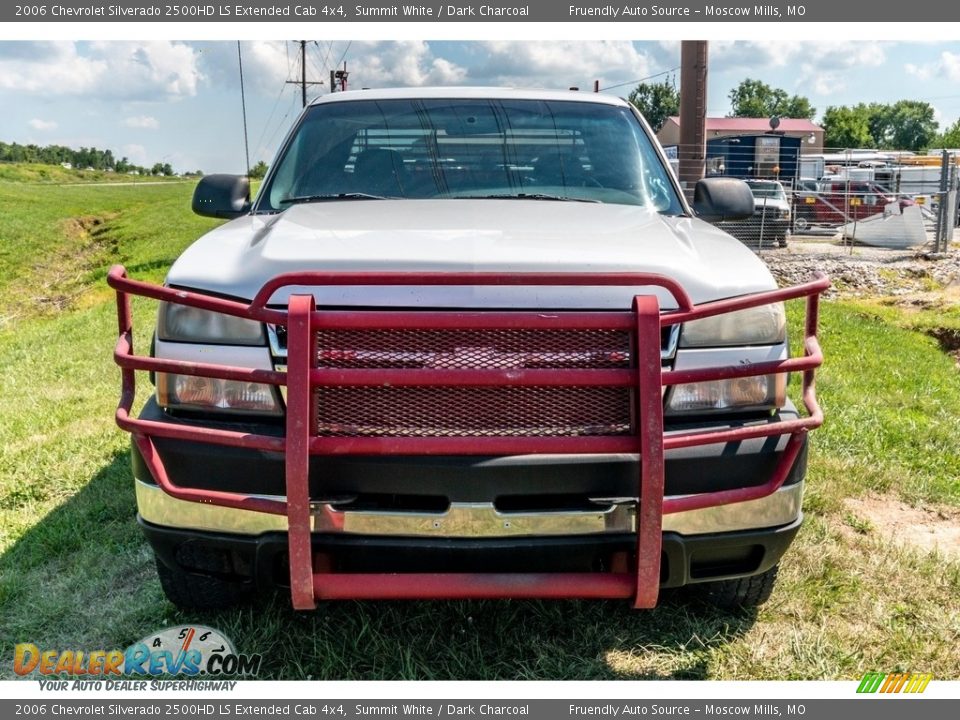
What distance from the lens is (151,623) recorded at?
3148mm

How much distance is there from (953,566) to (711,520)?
165cm

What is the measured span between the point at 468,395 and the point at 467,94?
7.92 feet

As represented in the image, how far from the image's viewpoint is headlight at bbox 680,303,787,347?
2566 millimetres

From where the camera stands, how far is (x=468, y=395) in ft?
7.96

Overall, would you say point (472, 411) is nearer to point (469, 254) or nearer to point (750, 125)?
point (469, 254)

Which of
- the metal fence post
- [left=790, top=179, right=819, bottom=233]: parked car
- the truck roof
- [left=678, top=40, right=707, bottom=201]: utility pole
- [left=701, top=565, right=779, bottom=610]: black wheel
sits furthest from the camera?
[left=790, top=179, right=819, bottom=233]: parked car

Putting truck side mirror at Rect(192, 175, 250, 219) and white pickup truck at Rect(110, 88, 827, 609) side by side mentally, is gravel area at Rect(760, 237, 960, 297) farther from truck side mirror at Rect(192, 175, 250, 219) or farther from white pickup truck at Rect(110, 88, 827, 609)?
white pickup truck at Rect(110, 88, 827, 609)

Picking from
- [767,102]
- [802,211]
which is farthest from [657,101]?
[802,211]

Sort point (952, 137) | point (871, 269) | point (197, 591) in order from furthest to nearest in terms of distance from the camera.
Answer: point (952, 137), point (871, 269), point (197, 591)

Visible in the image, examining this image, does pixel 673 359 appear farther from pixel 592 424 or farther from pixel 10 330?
pixel 10 330

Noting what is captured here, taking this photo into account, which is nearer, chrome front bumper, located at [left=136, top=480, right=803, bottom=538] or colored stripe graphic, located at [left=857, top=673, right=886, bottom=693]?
chrome front bumper, located at [left=136, top=480, right=803, bottom=538]

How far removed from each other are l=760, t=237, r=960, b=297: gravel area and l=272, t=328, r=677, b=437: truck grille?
34.9 feet

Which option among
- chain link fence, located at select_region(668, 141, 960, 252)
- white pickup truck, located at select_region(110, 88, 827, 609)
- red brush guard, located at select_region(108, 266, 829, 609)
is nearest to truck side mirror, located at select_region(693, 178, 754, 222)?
white pickup truck, located at select_region(110, 88, 827, 609)

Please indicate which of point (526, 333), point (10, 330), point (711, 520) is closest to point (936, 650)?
point (711, 520)
